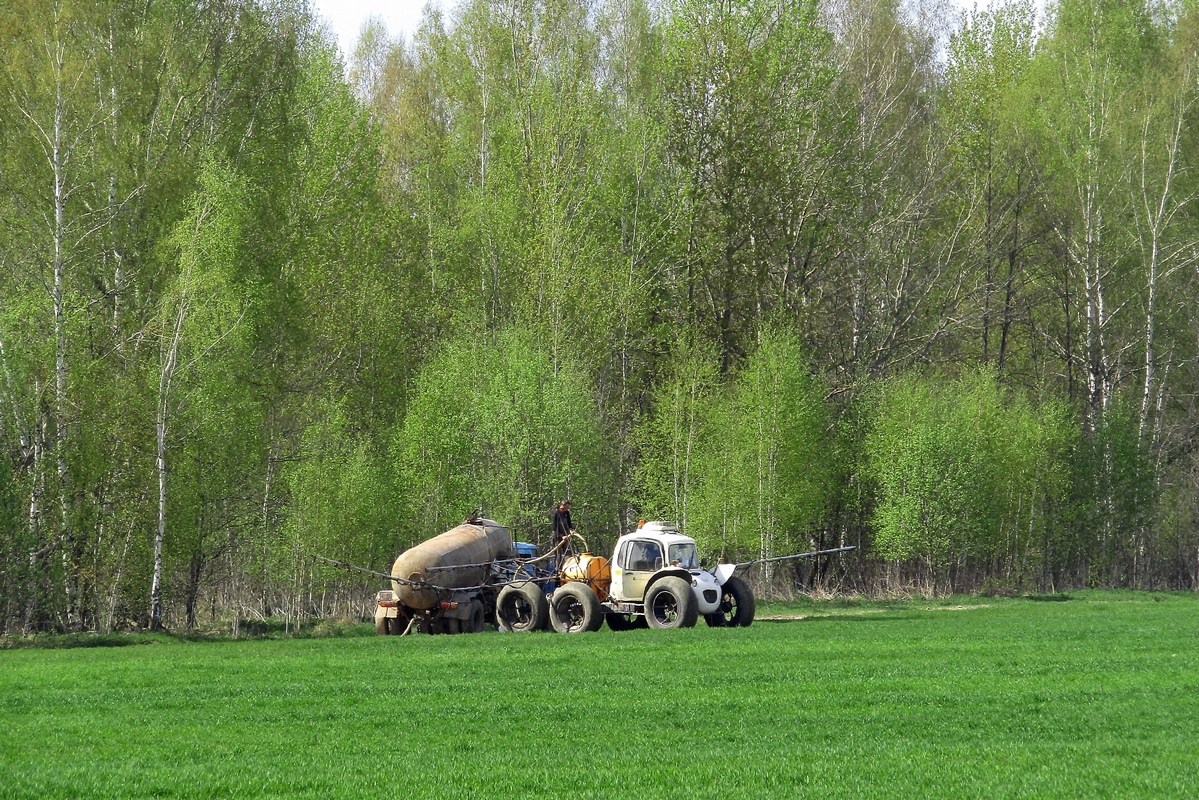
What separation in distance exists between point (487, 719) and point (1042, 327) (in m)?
42.4

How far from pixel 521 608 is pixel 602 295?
657 inches

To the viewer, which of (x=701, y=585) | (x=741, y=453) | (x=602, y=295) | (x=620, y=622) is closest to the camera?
(x=701, y=585)

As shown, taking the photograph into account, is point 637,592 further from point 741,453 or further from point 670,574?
point 741,453

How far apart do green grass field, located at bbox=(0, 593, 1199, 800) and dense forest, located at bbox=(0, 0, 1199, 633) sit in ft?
24.8

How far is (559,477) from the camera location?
125ft

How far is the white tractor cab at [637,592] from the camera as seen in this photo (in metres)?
27.8

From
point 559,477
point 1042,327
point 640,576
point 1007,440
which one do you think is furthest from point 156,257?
point 1042,327

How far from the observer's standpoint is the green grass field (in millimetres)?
11750

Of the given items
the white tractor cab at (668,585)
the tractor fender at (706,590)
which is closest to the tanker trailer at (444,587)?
the white tractor cab at (668,585)

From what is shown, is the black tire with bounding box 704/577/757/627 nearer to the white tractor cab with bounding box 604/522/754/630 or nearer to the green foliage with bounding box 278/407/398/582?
the white tractor cab with bounding box 604/522/754/630

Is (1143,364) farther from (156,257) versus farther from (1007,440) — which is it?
(156,257)

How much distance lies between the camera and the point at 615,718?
50.9 feet

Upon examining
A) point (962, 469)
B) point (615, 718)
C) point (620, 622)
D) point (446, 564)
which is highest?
point (962, 469)

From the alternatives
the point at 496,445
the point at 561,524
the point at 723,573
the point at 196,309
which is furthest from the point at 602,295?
the point at 723,573
